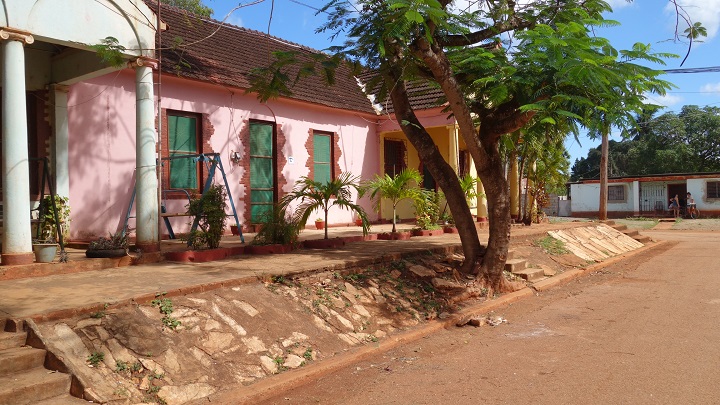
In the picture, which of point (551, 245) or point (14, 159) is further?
point (551, 245)

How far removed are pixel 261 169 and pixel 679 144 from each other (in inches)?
1514

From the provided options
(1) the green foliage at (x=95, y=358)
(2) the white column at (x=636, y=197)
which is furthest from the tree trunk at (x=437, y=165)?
(2) the white column at (x=636, y=197)

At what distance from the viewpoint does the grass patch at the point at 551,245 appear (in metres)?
12.8

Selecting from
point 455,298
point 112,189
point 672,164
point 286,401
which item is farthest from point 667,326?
point 672,164

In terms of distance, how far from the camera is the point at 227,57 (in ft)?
44.2

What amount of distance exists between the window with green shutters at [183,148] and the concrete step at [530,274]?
22.6 feet

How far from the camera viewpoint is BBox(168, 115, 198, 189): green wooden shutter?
37.7ft

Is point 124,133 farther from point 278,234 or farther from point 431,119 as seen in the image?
point 431,119

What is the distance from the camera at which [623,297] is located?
29.8 ft

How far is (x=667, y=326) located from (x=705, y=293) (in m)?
2.76

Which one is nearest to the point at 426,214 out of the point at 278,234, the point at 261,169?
the point at 261,169

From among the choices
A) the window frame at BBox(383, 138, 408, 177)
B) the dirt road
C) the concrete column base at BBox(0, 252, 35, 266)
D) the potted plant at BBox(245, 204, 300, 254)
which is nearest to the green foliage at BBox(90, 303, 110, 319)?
the dirt road

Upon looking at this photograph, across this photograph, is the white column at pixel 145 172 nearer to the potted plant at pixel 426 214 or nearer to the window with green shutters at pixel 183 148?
the window with green shutters at pixel 183 148

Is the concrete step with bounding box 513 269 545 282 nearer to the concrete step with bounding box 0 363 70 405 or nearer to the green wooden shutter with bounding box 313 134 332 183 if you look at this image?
the green wooden shutter with bounding box 313 134 332 183
